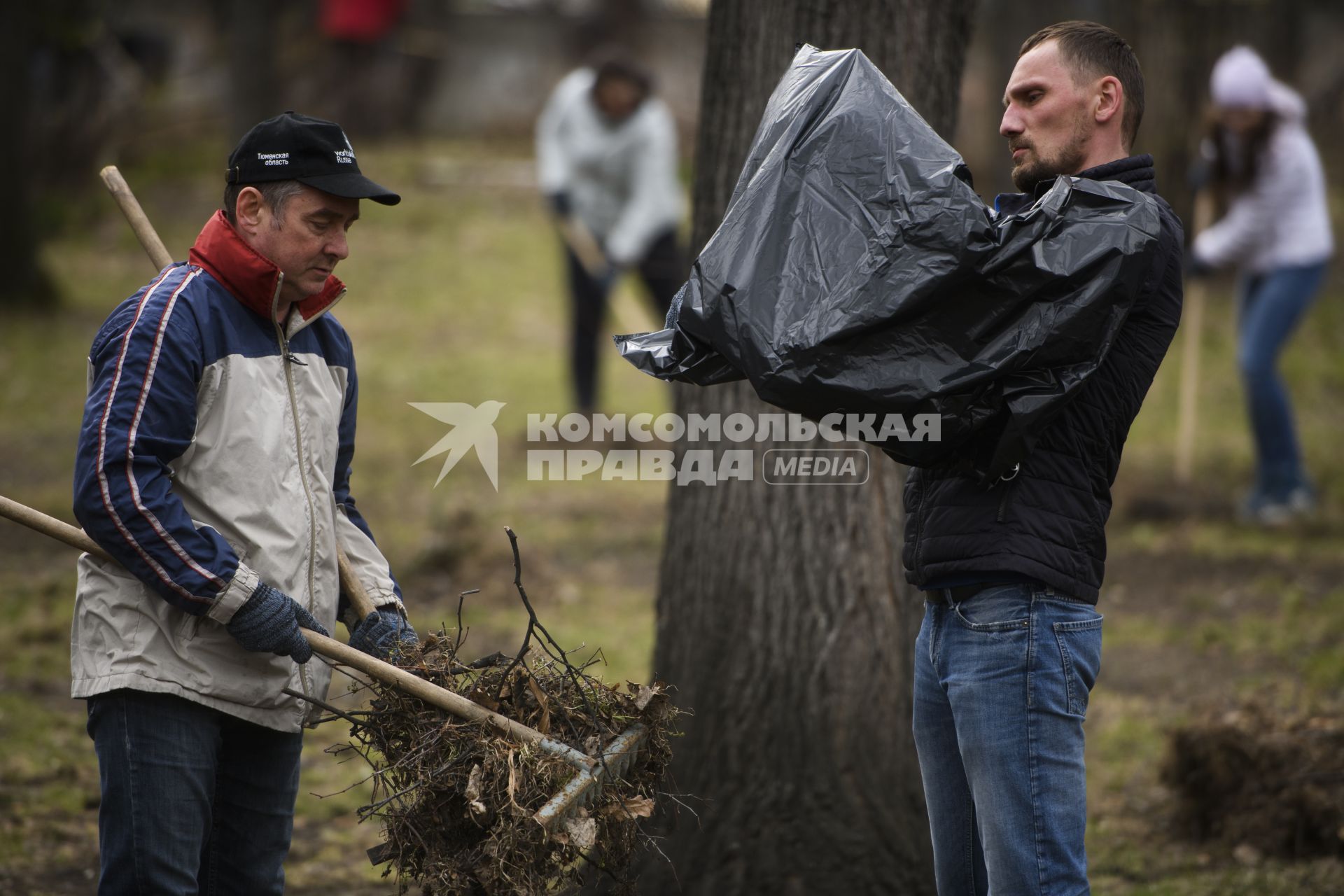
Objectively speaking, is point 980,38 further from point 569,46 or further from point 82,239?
point 82,239

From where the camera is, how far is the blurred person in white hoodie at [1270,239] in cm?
704

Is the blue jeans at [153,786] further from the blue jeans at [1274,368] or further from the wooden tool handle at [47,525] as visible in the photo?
the blue jeans at [1274,368]

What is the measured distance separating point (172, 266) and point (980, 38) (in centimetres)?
2000

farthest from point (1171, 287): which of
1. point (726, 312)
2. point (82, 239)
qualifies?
point (82, 239)

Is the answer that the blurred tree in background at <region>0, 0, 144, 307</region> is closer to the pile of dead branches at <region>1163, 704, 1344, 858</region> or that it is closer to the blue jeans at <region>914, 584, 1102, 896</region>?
the pile of dead branches at <region>1163, 704, 1344, 858</region>

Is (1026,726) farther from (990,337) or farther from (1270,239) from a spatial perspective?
(1270,239)

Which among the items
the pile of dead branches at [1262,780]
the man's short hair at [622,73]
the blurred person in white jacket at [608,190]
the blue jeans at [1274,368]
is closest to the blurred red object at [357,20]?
the blurred person in white jacket at [608,190]

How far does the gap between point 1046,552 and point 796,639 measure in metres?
1.40

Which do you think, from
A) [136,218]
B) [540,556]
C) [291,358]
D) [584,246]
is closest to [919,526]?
[291,358]

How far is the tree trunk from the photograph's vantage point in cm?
360

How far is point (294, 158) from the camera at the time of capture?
261 centimetres

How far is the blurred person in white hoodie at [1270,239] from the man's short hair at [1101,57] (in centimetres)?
502

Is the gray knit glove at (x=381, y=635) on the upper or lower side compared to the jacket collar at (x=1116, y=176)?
lower

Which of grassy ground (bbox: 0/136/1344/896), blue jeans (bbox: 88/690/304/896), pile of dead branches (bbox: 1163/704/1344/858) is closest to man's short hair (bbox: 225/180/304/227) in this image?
blue jeans (bbox: 88/690/304/896)
